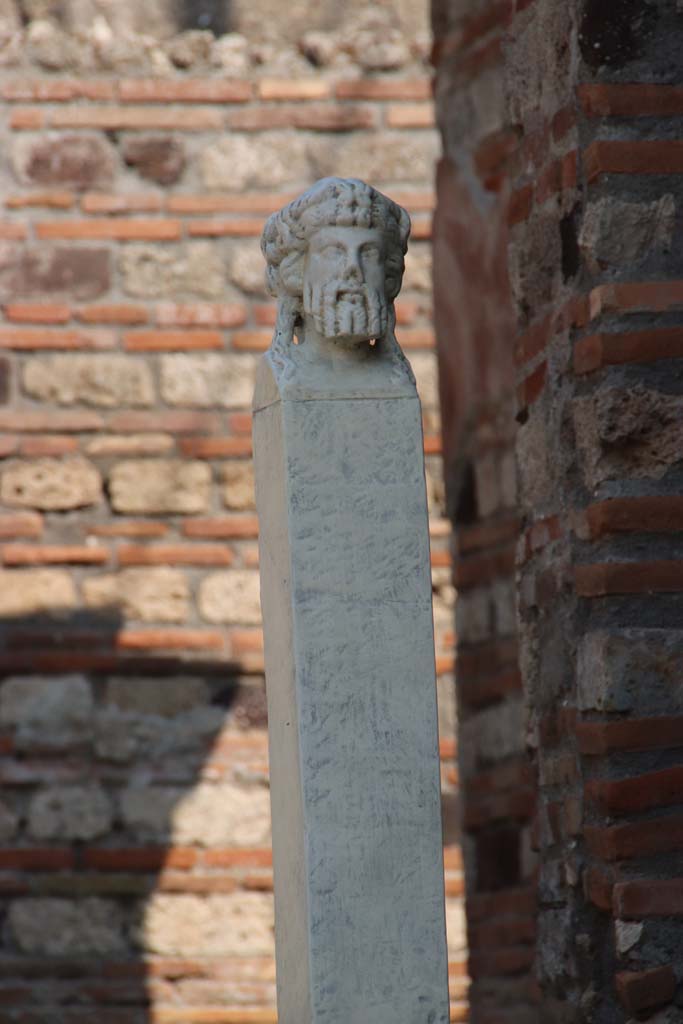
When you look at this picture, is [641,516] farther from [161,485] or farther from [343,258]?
[161,485]

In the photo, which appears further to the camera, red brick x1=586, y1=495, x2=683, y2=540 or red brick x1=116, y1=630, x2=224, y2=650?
red brick x1=116, y1=630, x2=224, y2=650

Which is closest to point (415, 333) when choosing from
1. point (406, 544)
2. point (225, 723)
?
point (225, 723)

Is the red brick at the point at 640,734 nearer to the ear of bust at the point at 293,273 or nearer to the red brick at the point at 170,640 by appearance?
the ear of bust at the point at 293,273

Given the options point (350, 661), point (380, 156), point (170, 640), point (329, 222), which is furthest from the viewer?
point (380, 156)

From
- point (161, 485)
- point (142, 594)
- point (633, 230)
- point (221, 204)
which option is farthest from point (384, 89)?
point (633, 230)

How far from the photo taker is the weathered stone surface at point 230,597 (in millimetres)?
5133

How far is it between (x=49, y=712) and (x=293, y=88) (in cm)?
182

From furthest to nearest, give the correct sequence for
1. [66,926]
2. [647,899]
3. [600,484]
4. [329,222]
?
[66,926]
[600,484]
[647,899]
[329,222]

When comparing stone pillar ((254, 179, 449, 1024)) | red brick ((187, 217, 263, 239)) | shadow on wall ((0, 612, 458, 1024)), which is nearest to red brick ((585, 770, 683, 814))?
stone pillar ((254, 179, 449, 1024))

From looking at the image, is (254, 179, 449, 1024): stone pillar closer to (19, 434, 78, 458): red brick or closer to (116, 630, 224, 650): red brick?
(116, 630, 224, 650): red brick

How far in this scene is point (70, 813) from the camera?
5.06 m

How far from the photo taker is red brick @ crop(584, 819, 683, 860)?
3199mm

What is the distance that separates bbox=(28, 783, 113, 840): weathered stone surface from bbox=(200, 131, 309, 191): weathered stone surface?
5.46 ft

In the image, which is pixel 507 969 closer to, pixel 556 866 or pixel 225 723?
pixel 225 723
